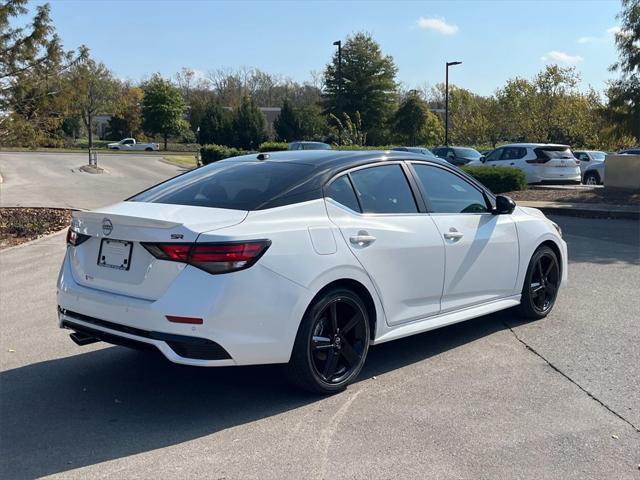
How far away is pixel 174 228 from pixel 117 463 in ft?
4.49

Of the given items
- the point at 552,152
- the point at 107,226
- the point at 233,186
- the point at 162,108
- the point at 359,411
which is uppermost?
the point at 162,108

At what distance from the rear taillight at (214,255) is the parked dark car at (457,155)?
2426 cm

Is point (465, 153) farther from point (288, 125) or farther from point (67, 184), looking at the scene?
point (288, 125)

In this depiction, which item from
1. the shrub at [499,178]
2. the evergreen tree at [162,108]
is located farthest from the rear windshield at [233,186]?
the evergreen tree at [162,108]

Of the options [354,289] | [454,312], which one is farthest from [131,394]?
[454,312]

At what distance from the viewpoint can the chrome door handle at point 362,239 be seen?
15.3 ft

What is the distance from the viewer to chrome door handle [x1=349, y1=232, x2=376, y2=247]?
184 inches

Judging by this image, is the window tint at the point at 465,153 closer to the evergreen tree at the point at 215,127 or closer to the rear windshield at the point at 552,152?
the rear windshield at the point at 552,152

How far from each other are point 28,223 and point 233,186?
32.3 ft

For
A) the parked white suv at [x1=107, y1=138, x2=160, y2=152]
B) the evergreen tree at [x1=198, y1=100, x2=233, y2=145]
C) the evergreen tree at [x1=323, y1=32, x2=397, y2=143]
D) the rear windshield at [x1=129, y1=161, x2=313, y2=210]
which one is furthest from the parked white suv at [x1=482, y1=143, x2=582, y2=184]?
the parked white suv at [x1=107, y1=138, x2=160, y2=152]

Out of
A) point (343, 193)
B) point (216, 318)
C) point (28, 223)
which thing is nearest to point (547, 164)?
point (28, 223)

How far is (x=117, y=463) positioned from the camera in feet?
12.0

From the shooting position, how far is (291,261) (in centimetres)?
425

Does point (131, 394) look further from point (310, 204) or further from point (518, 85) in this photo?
point (518, 85)
